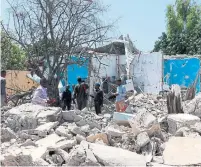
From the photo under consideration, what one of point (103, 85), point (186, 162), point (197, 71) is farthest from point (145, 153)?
point (197, 71)

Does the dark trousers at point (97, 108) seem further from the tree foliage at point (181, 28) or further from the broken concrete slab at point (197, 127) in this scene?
the tree foliage at point (181, 28)

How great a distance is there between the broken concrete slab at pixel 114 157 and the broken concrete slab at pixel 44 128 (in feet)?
4.39

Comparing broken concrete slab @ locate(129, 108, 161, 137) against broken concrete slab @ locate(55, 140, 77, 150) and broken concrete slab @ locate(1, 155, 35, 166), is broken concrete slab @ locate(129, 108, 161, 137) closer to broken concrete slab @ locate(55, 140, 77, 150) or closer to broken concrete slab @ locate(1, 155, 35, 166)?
broken concrete slab @ locate(55, 140, 77, 150)

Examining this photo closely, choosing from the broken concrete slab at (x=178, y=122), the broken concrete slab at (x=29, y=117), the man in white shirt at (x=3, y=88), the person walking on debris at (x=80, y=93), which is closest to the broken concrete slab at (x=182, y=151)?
the broken concrete slab at (x=178, y=122)

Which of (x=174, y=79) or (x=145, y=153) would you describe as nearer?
(x=145, y=153)

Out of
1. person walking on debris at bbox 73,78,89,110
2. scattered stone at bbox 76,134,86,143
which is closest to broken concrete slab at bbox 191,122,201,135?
scattered stone at bbox 76,134,86,143

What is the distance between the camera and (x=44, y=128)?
5.40m

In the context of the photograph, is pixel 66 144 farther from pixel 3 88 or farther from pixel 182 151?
pixel 3 88

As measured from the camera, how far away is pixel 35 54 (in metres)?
9.34

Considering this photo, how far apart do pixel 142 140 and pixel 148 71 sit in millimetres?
9489

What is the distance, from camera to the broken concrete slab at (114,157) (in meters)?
3.88

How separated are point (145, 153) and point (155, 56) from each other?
9.64m

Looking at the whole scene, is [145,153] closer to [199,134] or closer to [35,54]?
[199,134]

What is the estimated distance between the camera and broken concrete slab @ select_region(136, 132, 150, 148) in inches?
183
